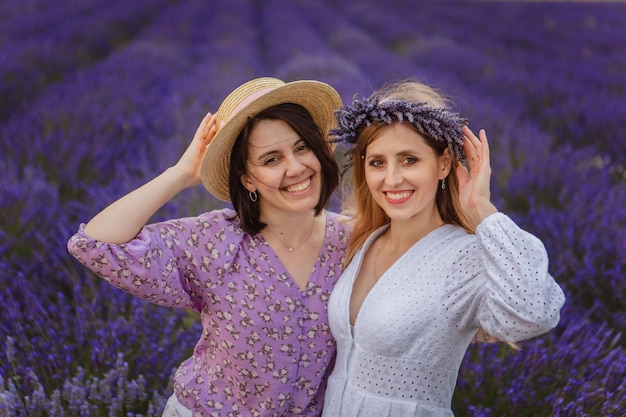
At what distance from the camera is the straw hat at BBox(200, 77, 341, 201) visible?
1694mm

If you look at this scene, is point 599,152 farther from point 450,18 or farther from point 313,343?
point 450,18

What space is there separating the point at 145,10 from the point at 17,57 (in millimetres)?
6571

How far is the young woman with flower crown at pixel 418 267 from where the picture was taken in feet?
5.08

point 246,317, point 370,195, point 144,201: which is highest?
point 144,201

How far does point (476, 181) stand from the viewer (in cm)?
159

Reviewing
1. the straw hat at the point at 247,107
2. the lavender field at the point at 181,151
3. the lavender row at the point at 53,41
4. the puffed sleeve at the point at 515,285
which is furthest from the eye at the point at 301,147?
the lavender row at the point at 53,41

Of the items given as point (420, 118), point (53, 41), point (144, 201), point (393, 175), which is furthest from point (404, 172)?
point (53, 41)

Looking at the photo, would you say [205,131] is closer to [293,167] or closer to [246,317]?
[293,167]

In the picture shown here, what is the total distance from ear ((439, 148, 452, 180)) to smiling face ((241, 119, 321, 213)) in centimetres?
30

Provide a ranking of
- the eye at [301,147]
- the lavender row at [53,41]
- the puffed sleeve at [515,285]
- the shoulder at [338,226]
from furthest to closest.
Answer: the lavender row at [53,41]
the shoulder at [338,226]
the eye at [301,147]
the puffed sleeve at [515,285]

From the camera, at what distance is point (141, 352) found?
2188 mm

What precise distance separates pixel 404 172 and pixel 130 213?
2.09 ft

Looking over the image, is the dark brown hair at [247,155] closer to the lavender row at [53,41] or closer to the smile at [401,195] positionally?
the smile at [401,195]

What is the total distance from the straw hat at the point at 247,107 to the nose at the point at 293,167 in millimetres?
140
